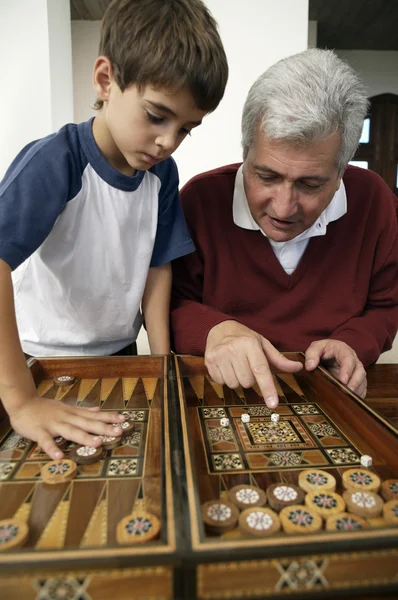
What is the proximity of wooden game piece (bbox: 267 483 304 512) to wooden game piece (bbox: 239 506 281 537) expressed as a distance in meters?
0.02

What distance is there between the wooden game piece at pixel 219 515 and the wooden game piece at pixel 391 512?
0.68 ft

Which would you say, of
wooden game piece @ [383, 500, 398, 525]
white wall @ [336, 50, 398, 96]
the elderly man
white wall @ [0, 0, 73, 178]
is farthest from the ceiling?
wooden game piece @ [383, 500, 398, 525]

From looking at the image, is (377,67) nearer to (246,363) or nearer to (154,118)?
(154,118)

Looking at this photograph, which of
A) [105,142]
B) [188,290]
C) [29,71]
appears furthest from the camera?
[29,71]

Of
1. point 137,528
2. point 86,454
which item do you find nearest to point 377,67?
point 86,454

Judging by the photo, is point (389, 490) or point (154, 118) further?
point (154, 118)

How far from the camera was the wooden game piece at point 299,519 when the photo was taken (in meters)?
0.59

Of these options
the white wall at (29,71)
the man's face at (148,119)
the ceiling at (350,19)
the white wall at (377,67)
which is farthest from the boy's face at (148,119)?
the white wall at (377,67)

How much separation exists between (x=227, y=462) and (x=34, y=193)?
69cm

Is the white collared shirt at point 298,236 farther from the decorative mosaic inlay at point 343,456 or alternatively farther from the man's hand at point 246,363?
the decorative mosaic inlay at point 343,456

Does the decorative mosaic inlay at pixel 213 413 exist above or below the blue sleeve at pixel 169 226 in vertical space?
below

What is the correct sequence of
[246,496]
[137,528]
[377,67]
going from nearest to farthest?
[137,528] → [246,496] → [377,67]

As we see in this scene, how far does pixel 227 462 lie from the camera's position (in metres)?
0.77

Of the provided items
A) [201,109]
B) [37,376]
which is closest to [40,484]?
[37,376]
